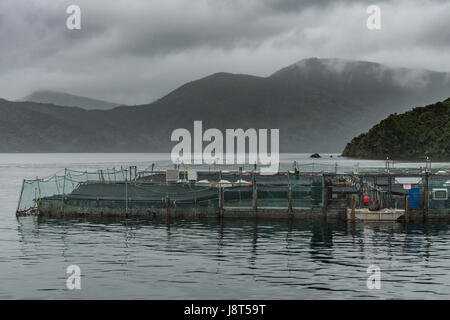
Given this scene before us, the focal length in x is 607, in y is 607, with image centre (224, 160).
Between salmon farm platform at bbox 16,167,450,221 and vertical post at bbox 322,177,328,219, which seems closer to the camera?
vertical post at bbox 322,177,328,219

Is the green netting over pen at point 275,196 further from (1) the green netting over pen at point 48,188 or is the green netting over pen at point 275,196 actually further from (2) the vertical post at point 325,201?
(1) the green netting over pen at point 48,188

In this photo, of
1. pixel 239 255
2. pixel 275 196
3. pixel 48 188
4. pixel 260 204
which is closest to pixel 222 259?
pixel 239 255

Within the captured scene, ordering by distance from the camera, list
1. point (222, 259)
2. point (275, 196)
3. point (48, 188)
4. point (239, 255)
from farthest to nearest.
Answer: point (48, 188) → point (275, 196) → point (239, 255) → point (222, 259)

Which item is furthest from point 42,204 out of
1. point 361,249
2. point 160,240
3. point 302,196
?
point 361,249

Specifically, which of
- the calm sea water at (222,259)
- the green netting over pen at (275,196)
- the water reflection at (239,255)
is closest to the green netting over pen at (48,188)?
the water reflection at (239,255)

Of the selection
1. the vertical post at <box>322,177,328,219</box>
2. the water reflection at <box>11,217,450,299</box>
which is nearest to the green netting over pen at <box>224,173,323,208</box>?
the vertical post at <box>322,177,328,219</box>

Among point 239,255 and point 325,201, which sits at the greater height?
point 325,201

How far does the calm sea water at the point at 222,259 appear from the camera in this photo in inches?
1185

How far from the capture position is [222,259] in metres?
39.1

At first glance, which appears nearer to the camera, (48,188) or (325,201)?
(325,201)

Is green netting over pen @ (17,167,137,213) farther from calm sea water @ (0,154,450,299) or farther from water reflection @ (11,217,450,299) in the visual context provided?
calm sea water @ (0,154,450,299)

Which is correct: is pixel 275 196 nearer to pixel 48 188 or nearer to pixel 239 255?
pixel 239 255

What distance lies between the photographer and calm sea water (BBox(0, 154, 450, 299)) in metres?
30.1
